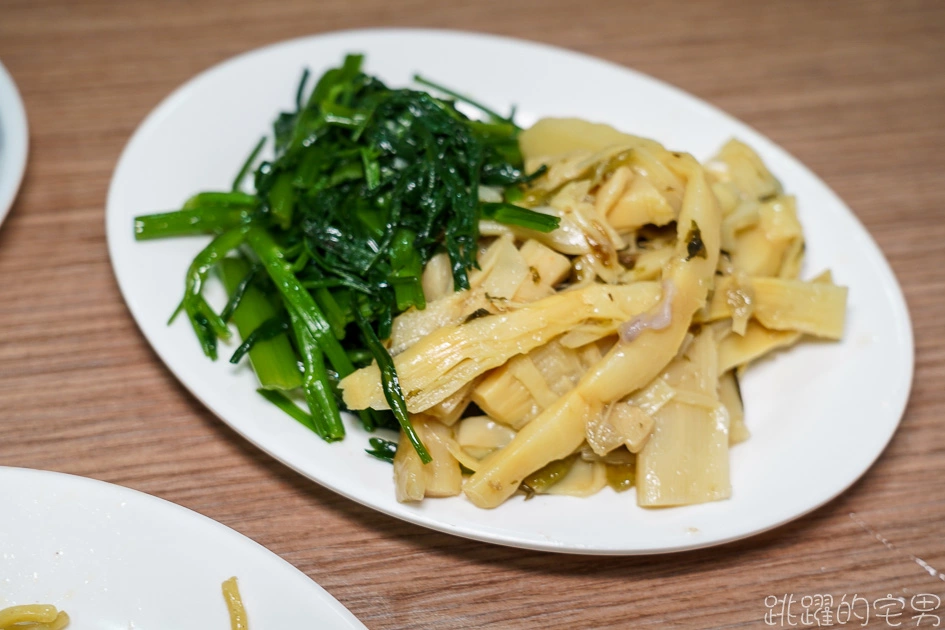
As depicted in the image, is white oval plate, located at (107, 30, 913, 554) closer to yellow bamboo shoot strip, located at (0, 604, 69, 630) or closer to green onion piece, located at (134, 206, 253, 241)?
green onion piece, located at (134, 206, 253, 241)

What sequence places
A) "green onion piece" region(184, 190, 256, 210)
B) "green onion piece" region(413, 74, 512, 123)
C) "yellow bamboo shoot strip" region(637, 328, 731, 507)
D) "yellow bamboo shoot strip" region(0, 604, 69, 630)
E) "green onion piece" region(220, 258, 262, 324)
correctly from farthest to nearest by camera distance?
1. "green onion piece" region(413, 74, 512, 123)
2. "green onion piece" region(184, 190, 256, 210)
3. "green onion piece" region(220, 258, 262, 324)
4. "yellow bamboo shoot strip" region(637, 328, 731, 507)
5. "yellow bamboo shoot strip" region(0, 604, 69, 630)

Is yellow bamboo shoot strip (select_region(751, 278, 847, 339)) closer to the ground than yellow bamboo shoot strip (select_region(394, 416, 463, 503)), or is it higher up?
higher up

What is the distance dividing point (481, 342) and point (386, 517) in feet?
1.81

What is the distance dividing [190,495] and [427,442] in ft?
2.19

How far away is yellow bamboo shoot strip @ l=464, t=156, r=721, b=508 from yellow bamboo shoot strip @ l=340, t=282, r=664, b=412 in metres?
0.08

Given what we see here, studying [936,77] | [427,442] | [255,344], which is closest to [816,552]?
[427,442]

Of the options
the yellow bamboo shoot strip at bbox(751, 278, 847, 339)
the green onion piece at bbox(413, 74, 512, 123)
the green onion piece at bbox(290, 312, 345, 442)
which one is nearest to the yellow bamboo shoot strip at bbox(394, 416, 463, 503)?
the green onion piece at bbox(290, 312, 345, 442)

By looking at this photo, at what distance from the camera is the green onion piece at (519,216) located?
208cm

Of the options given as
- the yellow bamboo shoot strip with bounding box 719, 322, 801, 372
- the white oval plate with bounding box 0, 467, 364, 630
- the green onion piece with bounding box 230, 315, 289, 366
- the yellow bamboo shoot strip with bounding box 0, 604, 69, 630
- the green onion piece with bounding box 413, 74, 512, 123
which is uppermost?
the green onion piece with bounding box 413, 74, 512, 123

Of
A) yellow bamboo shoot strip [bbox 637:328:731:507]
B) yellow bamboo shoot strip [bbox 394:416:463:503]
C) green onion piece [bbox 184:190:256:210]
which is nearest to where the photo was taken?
yellow bamboo shoot strip [bbox 394:416:463:503]

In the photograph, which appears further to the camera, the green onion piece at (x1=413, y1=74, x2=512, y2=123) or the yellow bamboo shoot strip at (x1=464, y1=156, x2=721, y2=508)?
the green onion piece at (x1=413, y1=74, x2=512, y2=123)

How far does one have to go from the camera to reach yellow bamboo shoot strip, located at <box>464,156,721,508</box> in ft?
6.15

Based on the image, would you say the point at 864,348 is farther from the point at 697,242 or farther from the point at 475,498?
the point at 475,498

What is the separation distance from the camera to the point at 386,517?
2.07m
